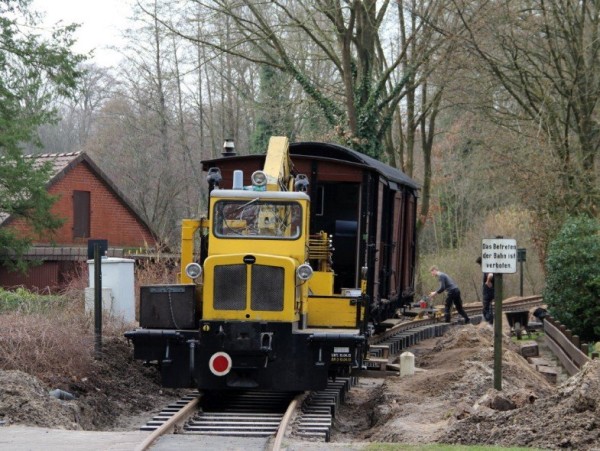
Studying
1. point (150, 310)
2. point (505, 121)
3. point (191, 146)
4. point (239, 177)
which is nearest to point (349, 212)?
point (239, 177)

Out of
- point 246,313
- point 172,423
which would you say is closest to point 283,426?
point 172,423

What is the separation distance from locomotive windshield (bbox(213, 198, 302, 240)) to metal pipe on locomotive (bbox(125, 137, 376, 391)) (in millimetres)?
13

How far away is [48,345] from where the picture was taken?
14109 mm

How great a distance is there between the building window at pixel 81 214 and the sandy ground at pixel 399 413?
83.6ft

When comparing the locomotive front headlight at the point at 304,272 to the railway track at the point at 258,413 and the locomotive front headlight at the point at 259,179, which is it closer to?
the locomotive front headlight at the point at 259,179

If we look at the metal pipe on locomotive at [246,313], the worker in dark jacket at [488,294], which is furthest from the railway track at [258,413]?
the worker in dark jacket at [488,294]

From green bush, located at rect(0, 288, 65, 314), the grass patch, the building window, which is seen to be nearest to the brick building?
the building window

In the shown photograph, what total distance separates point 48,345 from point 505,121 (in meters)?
21.8

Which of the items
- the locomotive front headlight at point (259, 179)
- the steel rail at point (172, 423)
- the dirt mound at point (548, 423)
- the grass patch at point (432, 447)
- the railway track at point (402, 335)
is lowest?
the railway track at point (402, 335)

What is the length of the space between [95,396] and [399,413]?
13.1 feet

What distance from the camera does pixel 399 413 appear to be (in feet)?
43.5

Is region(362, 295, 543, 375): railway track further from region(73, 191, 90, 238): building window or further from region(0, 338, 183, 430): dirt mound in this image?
region(73, 191, 90, 238): building window

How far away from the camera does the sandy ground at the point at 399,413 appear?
10312 millimetres

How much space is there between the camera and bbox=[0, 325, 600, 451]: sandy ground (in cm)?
1031
